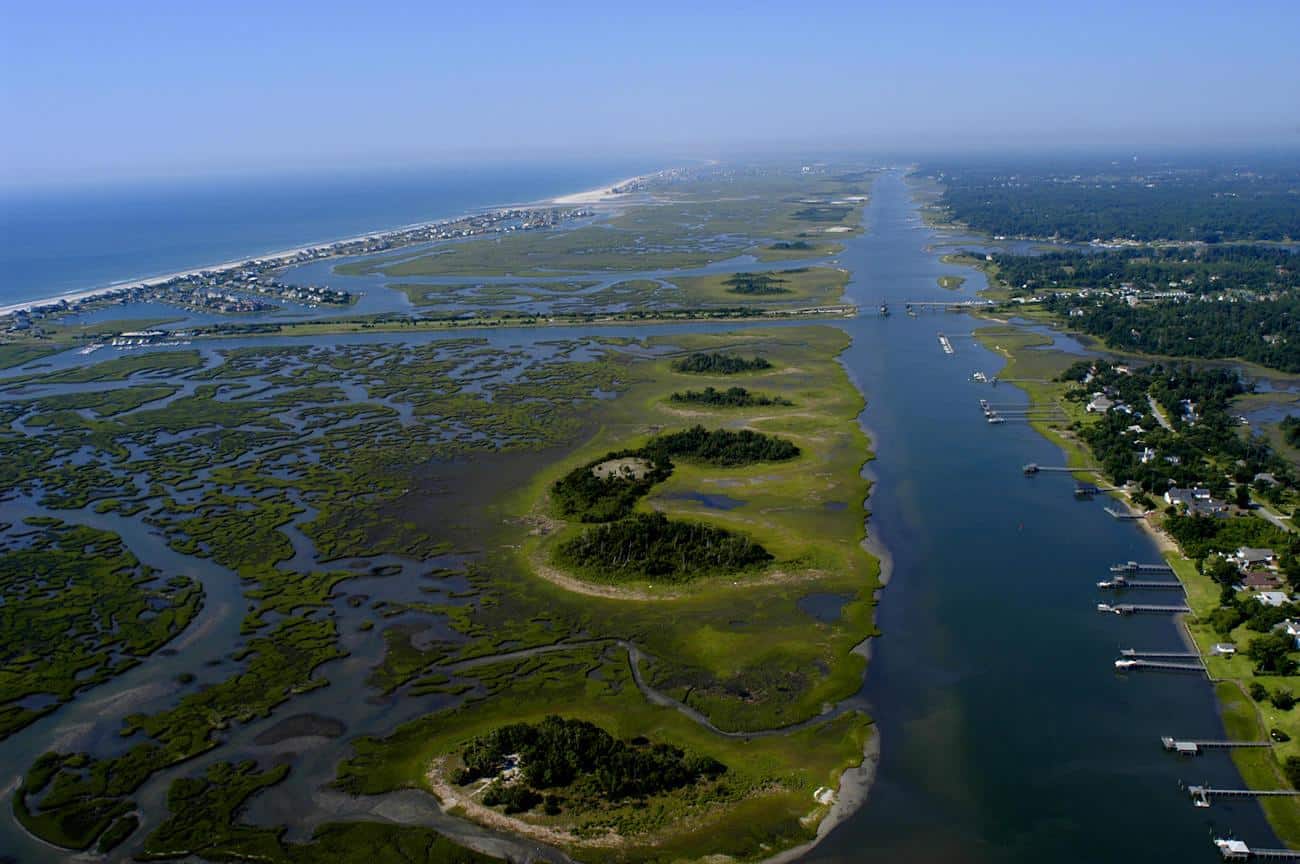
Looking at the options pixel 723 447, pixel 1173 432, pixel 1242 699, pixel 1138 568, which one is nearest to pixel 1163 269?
pixel 1173 432

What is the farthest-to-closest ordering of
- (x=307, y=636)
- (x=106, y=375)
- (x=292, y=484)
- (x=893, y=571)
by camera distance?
(x=106, y=375)
(x=292, y=484)
(x=893, y=571)
(x=307, y=636)

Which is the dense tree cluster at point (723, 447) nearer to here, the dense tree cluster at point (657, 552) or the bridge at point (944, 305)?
the dense tree cluster at point (657, 552)

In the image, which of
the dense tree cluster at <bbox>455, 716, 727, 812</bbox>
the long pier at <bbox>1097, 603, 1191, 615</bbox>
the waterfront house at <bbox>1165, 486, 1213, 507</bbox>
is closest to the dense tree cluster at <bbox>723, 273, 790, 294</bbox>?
the waterfront house at <bbox>1165, 486, 1213, 507</bbox>

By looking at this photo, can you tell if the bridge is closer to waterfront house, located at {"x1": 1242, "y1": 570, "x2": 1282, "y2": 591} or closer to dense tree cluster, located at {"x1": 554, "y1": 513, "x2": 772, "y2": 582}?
waterfront house, located at {"x1": 1242, "y1": 570, "x2": 1282, "y2": 591}

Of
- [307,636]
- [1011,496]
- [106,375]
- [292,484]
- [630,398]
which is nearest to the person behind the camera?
[307,636]

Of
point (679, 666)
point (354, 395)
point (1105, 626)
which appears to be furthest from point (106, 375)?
point (1105, 626)

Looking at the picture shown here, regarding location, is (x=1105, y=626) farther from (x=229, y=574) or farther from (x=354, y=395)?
(x=354, y=395)

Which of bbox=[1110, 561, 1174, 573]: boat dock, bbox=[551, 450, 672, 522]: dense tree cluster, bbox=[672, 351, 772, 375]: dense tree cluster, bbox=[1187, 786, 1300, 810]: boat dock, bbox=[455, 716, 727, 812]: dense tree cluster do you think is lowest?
bbox=[1187, 786, 1300, 810]: boat dock

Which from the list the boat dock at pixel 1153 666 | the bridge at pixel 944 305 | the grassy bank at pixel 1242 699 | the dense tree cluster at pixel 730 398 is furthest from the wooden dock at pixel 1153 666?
the bridge at pixel 944 305
